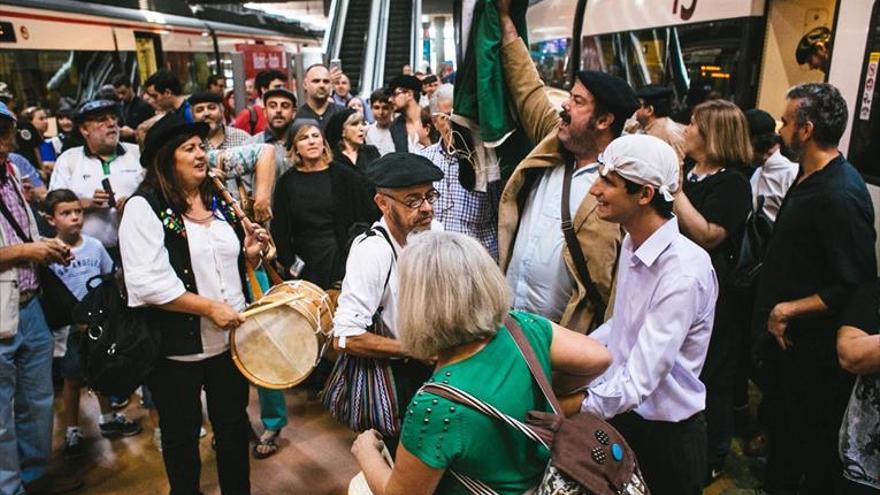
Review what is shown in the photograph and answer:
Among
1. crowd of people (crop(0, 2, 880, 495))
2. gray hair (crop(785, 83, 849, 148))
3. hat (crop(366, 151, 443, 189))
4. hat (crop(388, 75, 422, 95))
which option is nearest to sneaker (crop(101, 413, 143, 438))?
crowd of people (crop(0, 2, 880, 495))

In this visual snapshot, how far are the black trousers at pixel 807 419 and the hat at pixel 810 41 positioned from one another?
9.23 ft

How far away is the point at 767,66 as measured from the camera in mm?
4676

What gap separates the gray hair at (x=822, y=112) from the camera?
249 centimetres

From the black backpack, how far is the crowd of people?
8 cm

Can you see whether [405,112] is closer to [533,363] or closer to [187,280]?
[187,280]

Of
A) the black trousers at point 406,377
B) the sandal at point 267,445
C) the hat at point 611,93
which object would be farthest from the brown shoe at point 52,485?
the hat at point 611,93

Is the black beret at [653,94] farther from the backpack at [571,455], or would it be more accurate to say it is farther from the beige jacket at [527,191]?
the backpack at [571,455]

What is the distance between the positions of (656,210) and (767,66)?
3681 millimetres

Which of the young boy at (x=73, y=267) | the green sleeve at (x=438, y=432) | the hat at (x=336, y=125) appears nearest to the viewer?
the green sleeve at (x=438, y=432)

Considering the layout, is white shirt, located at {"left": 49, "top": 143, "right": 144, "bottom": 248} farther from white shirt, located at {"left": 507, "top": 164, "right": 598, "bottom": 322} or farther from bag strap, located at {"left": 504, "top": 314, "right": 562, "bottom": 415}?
bag strap, located at {"left": 504, "top": 314, "right": 562, "bottom": 415}

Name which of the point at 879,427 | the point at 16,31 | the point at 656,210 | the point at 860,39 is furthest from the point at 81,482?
the point at 16,31

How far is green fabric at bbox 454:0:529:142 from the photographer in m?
2.12

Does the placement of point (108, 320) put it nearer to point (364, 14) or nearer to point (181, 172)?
point (181, 172)

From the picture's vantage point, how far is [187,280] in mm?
2430
